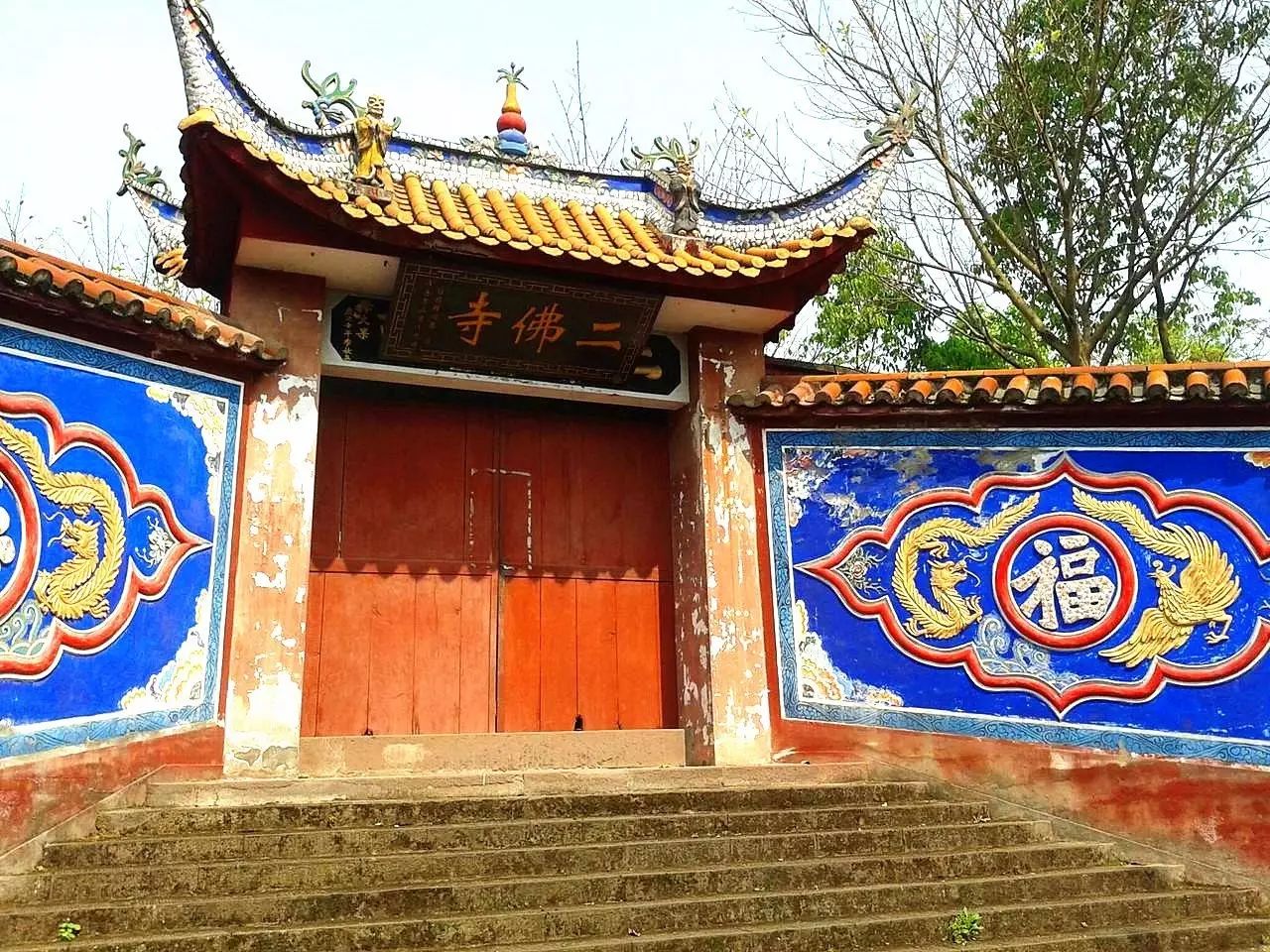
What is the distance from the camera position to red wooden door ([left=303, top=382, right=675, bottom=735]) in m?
6.44

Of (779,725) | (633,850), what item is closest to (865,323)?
(779,725)

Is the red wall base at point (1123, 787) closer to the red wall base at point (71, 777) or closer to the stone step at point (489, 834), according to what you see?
the stone step at point (489, 834)

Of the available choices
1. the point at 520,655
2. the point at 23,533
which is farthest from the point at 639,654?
the point at 23,533

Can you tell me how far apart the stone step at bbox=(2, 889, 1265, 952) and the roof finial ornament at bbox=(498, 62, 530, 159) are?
5.20 m

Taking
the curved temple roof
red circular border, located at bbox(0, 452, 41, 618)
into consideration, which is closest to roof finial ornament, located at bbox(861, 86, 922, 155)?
the curved temple roof

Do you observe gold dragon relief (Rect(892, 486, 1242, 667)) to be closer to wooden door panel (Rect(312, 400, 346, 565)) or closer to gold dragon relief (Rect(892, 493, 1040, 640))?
gold dragon relief (Rect(892, 493, 1040, 640))

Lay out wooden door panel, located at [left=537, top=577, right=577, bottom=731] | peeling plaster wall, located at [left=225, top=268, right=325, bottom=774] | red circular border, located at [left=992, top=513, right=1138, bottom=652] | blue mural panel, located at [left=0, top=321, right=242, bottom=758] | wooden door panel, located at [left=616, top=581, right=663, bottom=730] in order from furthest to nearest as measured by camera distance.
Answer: wooden door panel, located at [left=616, top=581, right=663, bottom=730]
wooden door panel, located at [left=537, top=577, right=577, bottom=731]
red circular border, located at [left=992, top=513, right=1138, bottom=652]
peeling plaster wall, located at [left=225, top=268, right=325, bottom=774]
blue mural panel, located at [left=0, top=321, right=242, bottom=758]

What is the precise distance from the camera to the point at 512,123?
313 inches

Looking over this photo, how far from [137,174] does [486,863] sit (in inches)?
226

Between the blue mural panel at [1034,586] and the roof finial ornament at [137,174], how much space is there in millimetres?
4927

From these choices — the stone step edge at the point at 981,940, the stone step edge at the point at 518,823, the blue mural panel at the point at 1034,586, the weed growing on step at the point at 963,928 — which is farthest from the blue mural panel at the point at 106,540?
the weed growing on step at the point at 963,928

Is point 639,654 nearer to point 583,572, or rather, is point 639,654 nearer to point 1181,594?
point 583,572

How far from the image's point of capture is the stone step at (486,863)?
13.0 ft

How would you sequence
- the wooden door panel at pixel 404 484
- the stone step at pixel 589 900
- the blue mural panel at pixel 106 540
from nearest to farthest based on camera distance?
the stone step at pixel 589 900 < the blue mural panel at pixel 106 540 < the wooden door panel at pixel 404 484
